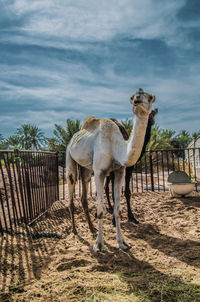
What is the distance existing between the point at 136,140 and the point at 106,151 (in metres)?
0.74

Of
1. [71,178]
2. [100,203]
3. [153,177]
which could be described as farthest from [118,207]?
[153,177]

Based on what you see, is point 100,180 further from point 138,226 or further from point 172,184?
point 172,184

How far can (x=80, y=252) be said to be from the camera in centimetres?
389

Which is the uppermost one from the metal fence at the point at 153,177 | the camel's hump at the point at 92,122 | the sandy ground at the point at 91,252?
the camel's hump at the point at 92,122

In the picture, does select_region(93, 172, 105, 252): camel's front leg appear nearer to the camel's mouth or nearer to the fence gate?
the camel's mouth

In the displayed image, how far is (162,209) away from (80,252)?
3.17 metres

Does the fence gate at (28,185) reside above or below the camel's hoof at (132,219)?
above

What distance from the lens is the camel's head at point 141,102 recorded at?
311cm

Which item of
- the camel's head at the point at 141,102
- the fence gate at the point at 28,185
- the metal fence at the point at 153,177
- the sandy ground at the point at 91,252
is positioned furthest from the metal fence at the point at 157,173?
the camel's head at the point at 141,102

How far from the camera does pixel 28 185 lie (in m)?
5.68

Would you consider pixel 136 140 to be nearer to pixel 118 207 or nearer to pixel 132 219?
pixel 118 207

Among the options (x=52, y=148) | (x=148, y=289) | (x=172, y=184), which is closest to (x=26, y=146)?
(x=52, y=148)

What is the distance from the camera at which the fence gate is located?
4.96 meters

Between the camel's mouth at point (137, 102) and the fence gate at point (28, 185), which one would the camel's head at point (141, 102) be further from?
the fence gate at point (28, 185)
